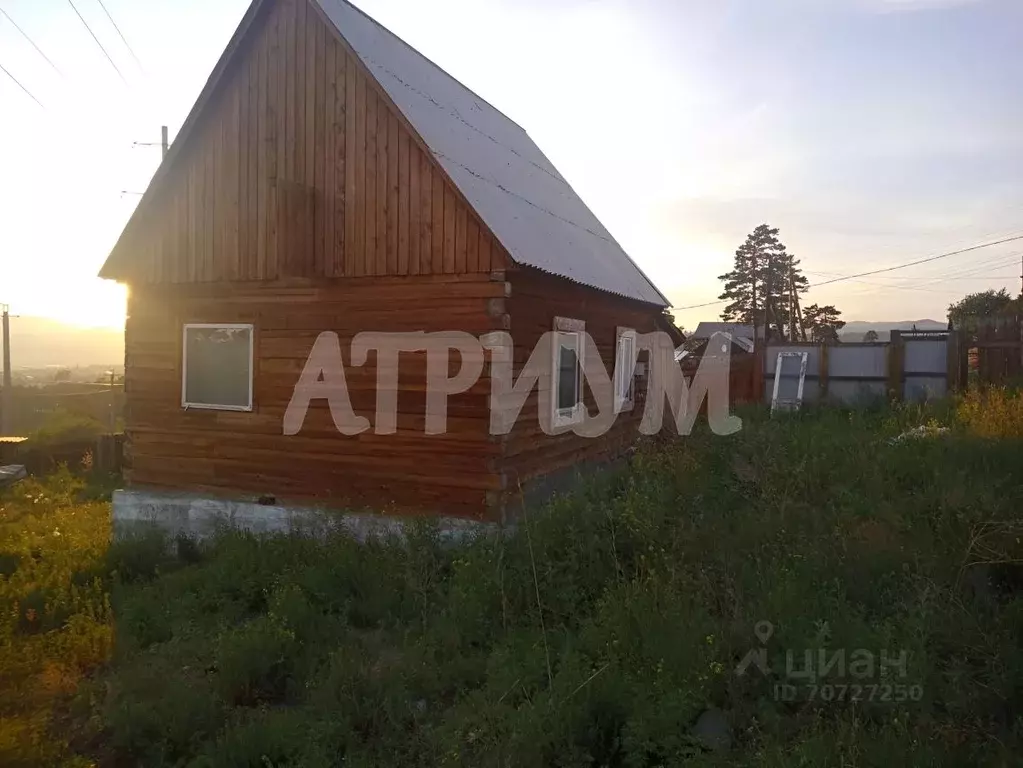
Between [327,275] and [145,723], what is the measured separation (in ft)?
17.6

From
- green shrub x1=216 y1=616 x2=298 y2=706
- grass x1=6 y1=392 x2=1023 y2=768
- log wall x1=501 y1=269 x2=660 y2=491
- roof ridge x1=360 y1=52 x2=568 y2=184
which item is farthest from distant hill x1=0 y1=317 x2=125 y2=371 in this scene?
green shrub x1=216 y1=616 x2=298 y2=706

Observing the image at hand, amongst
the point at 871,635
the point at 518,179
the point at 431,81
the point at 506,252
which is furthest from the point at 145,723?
the point at 431,81

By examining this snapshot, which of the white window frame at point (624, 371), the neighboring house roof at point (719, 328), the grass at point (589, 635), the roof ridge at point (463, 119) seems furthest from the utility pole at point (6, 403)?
the neighboring house roof at point (719, 328)

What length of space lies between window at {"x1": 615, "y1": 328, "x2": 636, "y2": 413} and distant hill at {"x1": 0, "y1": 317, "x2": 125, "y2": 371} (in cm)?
10364

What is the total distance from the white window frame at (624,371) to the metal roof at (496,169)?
2.38 ft

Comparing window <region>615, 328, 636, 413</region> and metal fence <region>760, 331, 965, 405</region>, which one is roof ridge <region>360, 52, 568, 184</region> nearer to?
window <region>615, 328, 636, 413</region>

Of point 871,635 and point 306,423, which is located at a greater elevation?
point 306,423

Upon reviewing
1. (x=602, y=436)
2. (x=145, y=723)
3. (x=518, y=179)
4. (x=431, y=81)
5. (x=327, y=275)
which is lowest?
(x=145, y=723)

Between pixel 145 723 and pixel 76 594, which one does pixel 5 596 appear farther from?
pixel 145 723

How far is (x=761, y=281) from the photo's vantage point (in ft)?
172

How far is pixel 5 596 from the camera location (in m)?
7.34

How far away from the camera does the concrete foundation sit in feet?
27.4

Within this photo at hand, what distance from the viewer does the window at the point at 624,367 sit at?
1230 centimetres

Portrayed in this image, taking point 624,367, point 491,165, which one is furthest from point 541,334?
point 624,367
